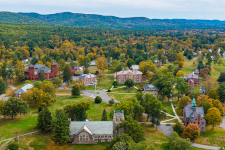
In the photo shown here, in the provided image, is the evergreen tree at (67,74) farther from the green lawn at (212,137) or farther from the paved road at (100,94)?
the green lawn at (212,137)

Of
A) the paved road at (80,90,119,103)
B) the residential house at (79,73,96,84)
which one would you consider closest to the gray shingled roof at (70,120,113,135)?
the paved road at (80,90,119,103)

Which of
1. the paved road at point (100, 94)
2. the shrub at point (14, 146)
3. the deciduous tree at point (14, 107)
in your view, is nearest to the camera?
the shrub at point (14, 146)

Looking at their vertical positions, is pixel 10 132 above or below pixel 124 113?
below

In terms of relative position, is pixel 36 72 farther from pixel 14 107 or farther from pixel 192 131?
pixel 192 131

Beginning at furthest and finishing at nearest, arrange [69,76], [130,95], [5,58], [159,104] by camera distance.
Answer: [5,58]
[69,76]
[130,95]
[159,104]

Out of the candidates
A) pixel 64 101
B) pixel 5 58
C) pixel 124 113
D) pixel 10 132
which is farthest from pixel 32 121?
pixel 5 58

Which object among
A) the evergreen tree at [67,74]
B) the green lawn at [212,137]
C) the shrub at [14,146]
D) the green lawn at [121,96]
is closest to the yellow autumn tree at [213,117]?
the green lawn at [212,137]

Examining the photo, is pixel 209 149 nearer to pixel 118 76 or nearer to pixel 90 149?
pixel 90 149

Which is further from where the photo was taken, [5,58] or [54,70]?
[5,58]
